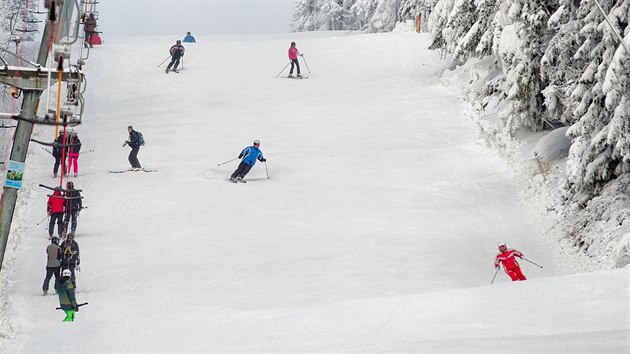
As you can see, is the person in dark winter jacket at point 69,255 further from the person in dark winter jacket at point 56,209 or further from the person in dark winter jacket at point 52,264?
the person in dark winter jacket at point 56,209

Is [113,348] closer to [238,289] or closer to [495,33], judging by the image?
[238,289]

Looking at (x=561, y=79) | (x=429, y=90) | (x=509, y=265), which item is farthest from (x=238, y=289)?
(x=429, y=90)

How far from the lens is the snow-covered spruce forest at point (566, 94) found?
1642 centimetres

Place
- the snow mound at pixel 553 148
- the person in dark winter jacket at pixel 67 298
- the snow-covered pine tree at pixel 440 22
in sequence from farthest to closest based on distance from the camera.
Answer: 1. the snow-covered pine tree at pixel 440 22
2. the snow mound at pixel 553 148
3. the person in dark winter jacket at pixel 67 298

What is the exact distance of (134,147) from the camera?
23.7 metres

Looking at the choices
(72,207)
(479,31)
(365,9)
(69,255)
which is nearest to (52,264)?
(69,255)

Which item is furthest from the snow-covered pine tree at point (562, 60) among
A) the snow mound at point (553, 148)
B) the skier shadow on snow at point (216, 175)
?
the skier shadow on snow at point (216, 175)

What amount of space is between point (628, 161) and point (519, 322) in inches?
310

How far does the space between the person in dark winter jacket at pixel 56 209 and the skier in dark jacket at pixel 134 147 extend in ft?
15.6

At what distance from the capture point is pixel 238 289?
16172 millimetres

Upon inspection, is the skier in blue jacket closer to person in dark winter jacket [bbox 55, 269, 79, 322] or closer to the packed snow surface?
the packed snow surface

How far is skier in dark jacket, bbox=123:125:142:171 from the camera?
76.9ft

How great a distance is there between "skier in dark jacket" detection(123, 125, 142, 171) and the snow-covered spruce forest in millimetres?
8930

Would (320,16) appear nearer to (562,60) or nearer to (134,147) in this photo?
(134,147)
